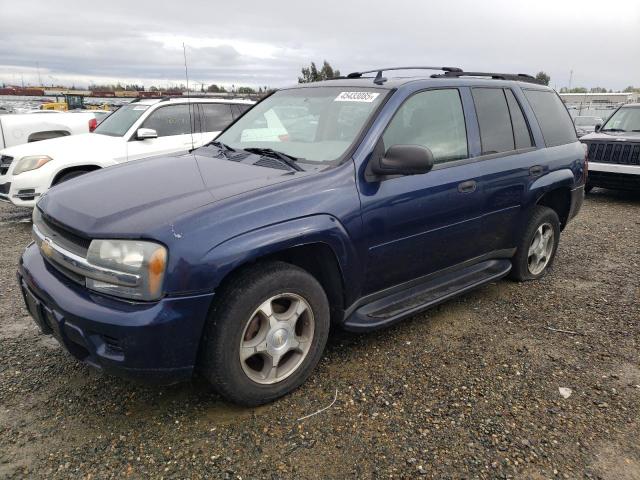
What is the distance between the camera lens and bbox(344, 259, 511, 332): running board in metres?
3.05

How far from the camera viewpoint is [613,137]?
870cm

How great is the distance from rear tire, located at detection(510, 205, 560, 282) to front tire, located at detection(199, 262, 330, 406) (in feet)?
7.54

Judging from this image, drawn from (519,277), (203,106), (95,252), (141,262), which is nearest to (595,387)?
(519,277)

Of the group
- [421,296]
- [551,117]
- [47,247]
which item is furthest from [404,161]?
[551,117]

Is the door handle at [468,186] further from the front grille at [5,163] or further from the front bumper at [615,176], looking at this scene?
the front bumper at [615,176]

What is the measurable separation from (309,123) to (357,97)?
0.37 meters

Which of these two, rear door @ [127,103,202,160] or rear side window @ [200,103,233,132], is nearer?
rear door @ [127,103,202,160]

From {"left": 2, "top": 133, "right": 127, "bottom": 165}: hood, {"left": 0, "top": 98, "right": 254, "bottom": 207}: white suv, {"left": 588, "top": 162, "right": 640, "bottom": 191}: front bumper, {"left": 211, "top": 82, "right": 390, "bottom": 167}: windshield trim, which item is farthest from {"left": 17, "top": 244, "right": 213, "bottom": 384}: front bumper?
{"left": 588, "top": 162, "right": 640, "bottom": 191}: front bumper

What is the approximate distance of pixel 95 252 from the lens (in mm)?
2357

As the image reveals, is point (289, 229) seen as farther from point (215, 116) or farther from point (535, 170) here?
point (215, 116)

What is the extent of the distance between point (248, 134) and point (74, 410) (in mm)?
2180

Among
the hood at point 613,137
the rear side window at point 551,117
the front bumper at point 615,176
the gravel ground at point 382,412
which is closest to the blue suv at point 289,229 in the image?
the rear side window at point 551,117

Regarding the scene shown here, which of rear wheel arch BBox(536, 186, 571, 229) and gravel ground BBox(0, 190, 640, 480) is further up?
rear wheel arch BBox(536, 186, 571, 229)

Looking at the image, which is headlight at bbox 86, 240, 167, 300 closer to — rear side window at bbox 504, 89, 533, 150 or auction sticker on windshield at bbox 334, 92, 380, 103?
auction sticker on windshield at bbox 334, 92, 380, 103
